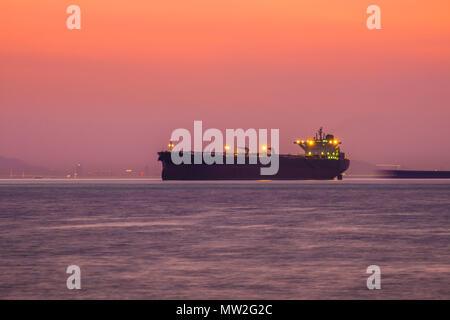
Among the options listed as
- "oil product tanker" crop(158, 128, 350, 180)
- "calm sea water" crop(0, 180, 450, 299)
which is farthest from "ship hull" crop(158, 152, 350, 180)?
"calm sea water" crop(0, 180, 450, 299)

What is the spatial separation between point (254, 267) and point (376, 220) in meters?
22.6

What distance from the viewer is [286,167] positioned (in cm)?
15112

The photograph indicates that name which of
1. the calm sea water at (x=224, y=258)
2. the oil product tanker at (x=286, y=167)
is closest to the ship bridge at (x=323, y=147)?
the oil product tanker at (x=286, y=167)

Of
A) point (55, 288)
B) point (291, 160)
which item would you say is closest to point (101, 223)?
point (55, 288)

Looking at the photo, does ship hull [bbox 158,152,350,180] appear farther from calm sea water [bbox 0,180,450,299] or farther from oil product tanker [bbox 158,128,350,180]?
calm sea water [bbox 0,180,450,299]

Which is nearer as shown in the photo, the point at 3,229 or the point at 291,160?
the point at 3,229

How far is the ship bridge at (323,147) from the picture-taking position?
158375 millimetres

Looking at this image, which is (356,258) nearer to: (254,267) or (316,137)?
(254,267)

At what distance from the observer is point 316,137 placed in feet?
536

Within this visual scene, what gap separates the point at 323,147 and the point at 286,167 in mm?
14413

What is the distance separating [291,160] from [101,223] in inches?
4518

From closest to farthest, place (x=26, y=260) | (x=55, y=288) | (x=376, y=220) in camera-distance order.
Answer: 1. (x=55, y=288)
2. (x=26, y=260)
3. (x=376, y=220)

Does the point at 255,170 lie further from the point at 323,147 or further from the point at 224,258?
the point at 224,258
